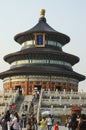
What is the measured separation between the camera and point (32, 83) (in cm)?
5572

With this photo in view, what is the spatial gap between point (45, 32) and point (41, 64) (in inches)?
191

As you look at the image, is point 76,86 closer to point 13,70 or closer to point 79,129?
point 13,70

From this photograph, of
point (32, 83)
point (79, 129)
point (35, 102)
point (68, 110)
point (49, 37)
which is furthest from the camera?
point (49, 37)

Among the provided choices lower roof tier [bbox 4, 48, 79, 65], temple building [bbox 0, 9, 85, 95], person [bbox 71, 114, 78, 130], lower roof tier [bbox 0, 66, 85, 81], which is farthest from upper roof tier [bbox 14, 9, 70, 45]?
person [bbox 71, 114, 78, 130]

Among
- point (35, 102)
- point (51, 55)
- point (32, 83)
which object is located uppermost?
point (51, 55)

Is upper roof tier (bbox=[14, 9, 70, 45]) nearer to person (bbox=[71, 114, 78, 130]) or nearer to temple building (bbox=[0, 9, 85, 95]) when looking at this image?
temple building (bbox=[0, 9, 85, 95])

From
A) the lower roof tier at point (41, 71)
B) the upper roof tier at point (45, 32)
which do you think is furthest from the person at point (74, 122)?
the upper roof tier at point (45, 32)

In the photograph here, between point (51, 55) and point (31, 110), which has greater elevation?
point (51, 55)

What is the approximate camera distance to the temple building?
55.5m

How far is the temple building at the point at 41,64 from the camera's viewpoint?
55531mm

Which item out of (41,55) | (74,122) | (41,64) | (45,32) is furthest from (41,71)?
(74,122)

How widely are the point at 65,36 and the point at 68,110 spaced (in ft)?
86.1

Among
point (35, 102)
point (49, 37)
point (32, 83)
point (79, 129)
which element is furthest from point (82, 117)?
point (49, 37)

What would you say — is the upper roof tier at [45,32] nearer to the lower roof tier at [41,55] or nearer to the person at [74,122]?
the lower roof tier at [41,55]
